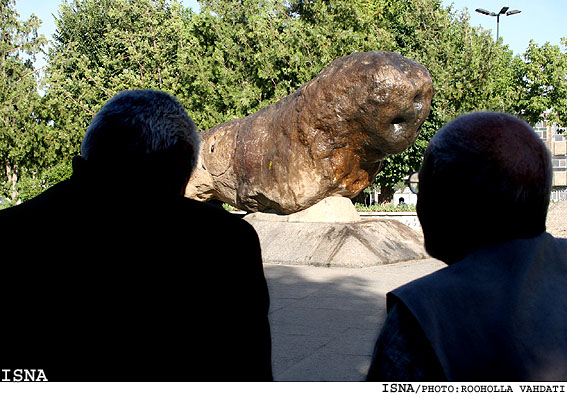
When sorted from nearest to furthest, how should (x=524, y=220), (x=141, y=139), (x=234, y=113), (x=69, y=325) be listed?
(x=524, y=220)
(x=69, y=325)
(x=141, y=139)
(x=234, y=113)

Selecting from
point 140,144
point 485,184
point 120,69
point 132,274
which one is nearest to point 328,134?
point 140,144

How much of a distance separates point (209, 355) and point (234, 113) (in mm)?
21728

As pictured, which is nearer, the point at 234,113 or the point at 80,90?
the point at 234,113

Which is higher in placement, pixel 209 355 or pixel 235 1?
pixel 235 1

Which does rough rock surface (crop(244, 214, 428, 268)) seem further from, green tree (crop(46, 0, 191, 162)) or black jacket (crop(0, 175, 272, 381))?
green tree (crop(46, 0, 191, 162))

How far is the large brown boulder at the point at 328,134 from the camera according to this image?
8273 mm

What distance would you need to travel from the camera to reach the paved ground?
4.05 m

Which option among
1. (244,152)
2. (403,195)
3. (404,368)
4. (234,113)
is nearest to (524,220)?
(404,368)

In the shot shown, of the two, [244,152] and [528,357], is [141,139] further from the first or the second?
[244,152]

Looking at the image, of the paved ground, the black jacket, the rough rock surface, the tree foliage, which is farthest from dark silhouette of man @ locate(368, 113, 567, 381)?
the tree foliage

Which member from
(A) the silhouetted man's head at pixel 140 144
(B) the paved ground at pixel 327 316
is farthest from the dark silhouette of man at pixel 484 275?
(B) the paved ground at pixel 327 316

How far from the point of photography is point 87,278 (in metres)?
1.71

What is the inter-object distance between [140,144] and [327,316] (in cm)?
401

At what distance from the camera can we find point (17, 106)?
65.1 feet
